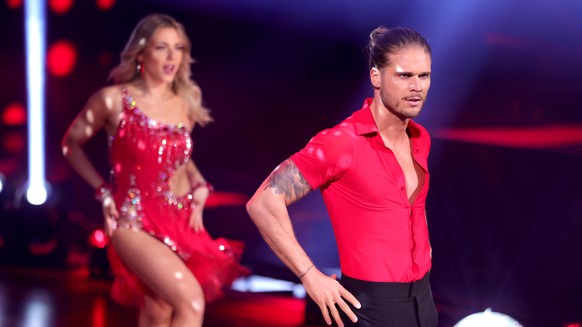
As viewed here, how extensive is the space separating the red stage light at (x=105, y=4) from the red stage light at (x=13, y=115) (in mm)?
1336

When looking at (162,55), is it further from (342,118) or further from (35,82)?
(35,82)

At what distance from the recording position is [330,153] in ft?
8.66

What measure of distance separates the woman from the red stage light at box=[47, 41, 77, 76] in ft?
12.8

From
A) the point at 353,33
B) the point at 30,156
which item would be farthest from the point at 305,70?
the point at 30,156

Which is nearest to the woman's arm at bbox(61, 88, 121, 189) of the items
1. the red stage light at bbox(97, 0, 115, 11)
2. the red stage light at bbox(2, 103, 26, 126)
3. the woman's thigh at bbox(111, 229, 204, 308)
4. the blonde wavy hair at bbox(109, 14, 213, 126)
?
the blonde wavy hair at bbox(109, 14, 213, 126)

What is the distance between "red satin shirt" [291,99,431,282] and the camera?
2660 mm

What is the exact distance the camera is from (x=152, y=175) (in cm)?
425

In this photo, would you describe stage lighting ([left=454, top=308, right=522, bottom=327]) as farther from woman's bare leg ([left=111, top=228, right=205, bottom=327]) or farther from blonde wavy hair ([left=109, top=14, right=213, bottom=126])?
blonde wavy hair ([left=109, top=14, right=213, bottom=126])

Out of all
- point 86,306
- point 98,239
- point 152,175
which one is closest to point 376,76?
point 152,175

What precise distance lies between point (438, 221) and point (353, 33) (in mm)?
1489

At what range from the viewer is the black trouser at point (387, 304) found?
2.68 m

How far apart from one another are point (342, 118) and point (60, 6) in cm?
317

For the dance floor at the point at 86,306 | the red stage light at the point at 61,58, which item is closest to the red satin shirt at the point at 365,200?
the dance floor at the point at 86,306

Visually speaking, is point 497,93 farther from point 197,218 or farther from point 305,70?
point 197,218
